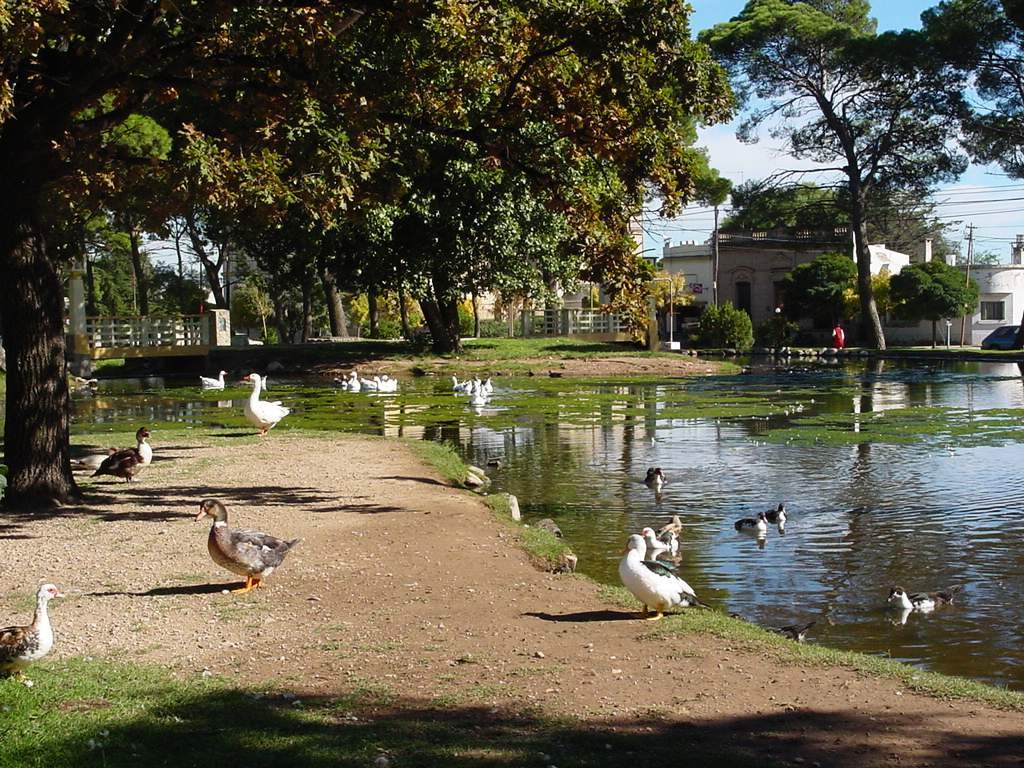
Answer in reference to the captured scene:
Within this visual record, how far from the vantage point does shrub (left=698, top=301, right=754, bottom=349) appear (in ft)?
208

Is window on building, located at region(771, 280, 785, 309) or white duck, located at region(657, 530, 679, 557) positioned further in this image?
window on building, located at region(771, 280, 785, 309)

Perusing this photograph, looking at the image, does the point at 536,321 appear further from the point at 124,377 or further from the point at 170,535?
the point at 170,535

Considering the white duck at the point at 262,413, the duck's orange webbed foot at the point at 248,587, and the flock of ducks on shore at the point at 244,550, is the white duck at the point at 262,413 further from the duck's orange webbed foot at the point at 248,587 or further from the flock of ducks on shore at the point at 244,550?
the duck's orange webbed foot at the point at 248,587

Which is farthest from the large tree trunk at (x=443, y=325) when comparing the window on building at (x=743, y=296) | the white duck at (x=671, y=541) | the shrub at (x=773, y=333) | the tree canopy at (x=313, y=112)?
the window on building at (x=743, y=296)

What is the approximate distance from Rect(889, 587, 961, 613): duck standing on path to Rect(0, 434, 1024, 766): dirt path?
276cm

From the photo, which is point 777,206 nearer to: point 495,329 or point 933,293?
point 933,293

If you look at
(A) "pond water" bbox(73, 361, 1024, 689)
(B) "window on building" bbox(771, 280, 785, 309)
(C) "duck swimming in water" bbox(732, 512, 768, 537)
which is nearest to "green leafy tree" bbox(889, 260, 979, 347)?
(B) "window on building" bbox(771, 280, 785, 309)

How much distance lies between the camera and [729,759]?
19.3 ft

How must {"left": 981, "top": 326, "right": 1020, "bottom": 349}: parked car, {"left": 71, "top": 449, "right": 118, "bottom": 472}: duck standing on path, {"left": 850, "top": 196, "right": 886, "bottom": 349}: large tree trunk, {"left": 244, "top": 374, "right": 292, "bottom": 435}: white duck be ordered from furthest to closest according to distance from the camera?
{"left": 850, "top": 196, "right": 886, "bottom": 349}: large tree trunk → {"left": 981, "top": 326, "right": 1020, "bottom": 349}: parked car → {"left": 244, "top": 374, "right": 292, "bottom": 435}: white duck → {"left": 71, "top": 449, "right": 118, "bottom": 472}: duck standing on path

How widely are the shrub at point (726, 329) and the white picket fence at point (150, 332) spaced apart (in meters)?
27.7

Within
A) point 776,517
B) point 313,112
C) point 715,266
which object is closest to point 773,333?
point 715,266

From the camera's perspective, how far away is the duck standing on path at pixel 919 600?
10.6 meters

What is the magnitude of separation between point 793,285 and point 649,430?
5225 cm

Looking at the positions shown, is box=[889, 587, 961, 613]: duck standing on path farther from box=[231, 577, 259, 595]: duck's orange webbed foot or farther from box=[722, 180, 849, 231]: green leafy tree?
box=[722, 180, 849, 231]: green leafy tree
